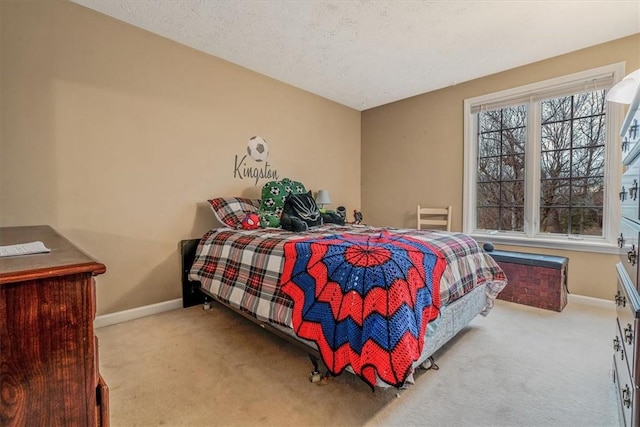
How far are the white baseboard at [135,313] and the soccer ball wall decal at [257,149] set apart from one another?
169cm

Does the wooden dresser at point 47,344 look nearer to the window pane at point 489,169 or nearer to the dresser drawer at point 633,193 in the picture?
the dresser drawer at point 633,193

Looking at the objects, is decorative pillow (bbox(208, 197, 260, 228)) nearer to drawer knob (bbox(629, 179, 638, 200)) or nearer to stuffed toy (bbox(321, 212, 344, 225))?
stuffed toy (bbox(321, 212, 344, 225))

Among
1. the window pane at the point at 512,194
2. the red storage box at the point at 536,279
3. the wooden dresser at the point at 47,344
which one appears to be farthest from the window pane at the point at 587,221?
the wooden dresser at the point at 47,344

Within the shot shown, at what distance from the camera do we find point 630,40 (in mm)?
2568

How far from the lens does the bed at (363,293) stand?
1.25 m

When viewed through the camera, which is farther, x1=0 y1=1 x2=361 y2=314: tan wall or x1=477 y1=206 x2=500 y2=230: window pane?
x1=477 y1=206 x2=500 y2=230: window pane

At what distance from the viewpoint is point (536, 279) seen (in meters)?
2.69

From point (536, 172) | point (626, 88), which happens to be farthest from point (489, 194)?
point (626, 88)

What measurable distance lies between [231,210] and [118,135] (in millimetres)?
1096

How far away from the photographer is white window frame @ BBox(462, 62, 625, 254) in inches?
104

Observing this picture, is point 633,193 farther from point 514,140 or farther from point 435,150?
point 435,150

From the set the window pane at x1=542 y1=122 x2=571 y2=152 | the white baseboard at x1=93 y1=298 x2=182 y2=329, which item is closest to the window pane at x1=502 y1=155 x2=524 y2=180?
the window pane at x1=542 y1=122 x2=571 y2=152

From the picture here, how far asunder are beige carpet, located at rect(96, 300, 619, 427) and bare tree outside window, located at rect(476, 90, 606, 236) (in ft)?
3.85

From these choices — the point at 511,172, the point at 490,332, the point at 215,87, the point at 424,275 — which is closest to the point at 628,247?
the point at 424,275
